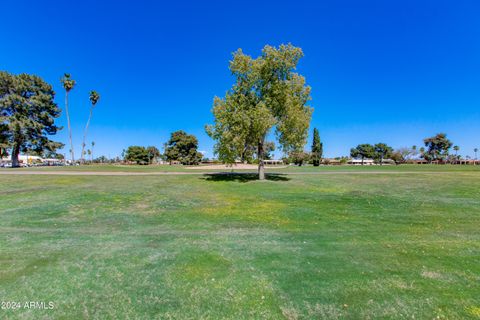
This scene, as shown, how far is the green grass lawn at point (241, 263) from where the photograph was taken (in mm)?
3840

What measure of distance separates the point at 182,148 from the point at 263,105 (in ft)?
270

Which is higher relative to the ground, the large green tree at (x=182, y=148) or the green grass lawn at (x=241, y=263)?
the large green tree at (x=182, y=148)

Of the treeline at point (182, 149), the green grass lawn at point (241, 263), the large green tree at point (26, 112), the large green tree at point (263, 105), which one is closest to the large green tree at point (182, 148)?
the treeline at point (182, 149)

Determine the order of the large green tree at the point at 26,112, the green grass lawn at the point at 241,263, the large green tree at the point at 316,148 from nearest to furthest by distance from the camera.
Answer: the green grass lawn at the point at 241,263, the large green tree at the point at 26,112, the large green tree at the point at 316,148

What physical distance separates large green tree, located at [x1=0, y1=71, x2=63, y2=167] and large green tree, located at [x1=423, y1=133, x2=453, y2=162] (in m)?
130

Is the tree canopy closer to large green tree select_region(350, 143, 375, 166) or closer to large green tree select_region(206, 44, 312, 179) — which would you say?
large green tree select_region(350, 143, 375, 166)

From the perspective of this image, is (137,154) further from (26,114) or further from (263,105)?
(263,105)

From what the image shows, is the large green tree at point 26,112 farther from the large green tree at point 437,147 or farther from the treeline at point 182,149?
the large green tree at point 437,147

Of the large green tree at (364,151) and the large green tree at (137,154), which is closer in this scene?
the large green tree at (137,154)

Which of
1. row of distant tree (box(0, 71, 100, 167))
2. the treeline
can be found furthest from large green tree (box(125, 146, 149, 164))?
row of distant tree (box(0, 71, 100, 167))

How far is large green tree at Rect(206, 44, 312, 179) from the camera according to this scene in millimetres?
21250

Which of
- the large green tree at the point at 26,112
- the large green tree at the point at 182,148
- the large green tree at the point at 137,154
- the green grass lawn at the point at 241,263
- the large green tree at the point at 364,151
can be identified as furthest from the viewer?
the large green tree at the point at 364,151

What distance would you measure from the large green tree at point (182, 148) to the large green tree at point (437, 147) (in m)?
96.4

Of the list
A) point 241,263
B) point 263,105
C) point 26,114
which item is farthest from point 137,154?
point 241,263
